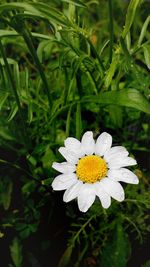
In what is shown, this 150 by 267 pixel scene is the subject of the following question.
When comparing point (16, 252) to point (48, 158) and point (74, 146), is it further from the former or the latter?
point (74, 146)

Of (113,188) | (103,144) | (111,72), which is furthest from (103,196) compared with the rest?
(111,72)

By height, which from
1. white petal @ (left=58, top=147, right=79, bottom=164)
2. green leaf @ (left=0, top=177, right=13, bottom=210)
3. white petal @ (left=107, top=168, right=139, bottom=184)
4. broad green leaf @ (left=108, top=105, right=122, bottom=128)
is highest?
white petal @ (left=58, top=147, right=79, bottom=164)

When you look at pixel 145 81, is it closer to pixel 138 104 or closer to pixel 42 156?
pixel 138 104

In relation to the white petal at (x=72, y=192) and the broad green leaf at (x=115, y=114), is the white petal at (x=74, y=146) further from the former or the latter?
the broad green leaf at (x=115, y=114)

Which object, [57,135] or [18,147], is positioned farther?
[18,147]

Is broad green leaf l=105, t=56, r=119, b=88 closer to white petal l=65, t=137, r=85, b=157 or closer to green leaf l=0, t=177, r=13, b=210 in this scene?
white petal l=65, t=137, r=85, b=157

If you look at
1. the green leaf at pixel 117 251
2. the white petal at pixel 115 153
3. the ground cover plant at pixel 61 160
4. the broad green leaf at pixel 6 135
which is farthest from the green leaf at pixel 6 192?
the white petal at pixel 115 153

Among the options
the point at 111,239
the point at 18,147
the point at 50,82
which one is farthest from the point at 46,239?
the point at 50,82

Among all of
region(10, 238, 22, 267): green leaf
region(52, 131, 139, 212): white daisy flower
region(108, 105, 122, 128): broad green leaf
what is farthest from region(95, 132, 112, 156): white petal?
region(10, 238, 22, 267): green leaf
